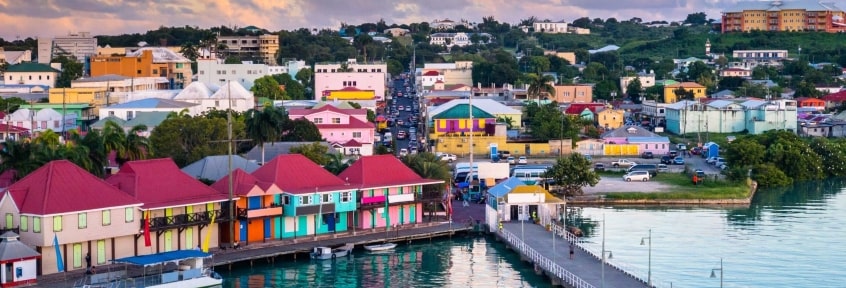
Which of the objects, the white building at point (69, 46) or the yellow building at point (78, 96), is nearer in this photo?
the yellow building at point (78, 96)

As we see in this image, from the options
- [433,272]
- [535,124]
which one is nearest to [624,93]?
[535,124]

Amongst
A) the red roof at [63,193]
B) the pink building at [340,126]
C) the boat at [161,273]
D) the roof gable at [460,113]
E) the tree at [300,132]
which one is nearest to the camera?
the boat at [161,273]

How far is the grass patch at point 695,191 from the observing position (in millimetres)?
44250

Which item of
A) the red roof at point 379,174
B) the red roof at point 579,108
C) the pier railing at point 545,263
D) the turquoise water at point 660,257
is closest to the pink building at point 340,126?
the turquoise water at point 660,257

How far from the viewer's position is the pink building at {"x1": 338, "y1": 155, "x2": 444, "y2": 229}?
36.2 metres

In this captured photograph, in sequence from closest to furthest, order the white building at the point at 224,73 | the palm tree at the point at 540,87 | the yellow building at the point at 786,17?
the palm tree at the point at 540,87 → the white building at the point at 224,73 → the yellow building at the point at 786,17

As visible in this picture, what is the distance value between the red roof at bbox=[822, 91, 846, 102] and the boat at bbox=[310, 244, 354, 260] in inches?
2117

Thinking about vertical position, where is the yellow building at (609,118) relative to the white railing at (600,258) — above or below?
above

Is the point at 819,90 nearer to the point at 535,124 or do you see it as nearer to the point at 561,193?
the point at 535,124

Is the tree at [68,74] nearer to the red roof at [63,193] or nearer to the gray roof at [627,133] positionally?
the gray roof at [627,133]

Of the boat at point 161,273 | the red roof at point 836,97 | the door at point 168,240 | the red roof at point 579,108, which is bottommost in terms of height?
the boat at point 161,273

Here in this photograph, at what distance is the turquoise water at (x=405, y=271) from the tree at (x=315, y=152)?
8237 mm

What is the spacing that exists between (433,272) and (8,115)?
3293cm

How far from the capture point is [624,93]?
308ft
